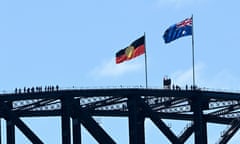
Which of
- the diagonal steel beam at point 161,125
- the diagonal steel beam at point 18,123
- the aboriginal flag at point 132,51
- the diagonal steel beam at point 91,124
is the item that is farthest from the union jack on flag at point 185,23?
the diagonal steel beam at point 18,123

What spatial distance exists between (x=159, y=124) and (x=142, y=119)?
2.69 metres

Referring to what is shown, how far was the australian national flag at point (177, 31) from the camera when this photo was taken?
191250 millimetres

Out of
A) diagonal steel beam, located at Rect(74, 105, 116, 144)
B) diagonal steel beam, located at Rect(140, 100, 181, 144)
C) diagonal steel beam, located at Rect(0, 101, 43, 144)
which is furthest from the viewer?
diagonal steel beam, located at Rect(140, 100, 181, 144)

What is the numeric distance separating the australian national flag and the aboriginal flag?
6.25m

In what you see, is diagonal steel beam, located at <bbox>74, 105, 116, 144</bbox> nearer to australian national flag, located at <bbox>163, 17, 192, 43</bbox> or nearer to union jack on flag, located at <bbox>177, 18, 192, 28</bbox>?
australian national flag, located at <bbox>163, 17, 192, 43</bbox>

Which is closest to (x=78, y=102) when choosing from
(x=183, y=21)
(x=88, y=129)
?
(x=88, y=129)

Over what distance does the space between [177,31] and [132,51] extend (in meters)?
8.57

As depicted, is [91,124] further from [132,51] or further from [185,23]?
[185,23]

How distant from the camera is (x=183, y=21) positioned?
193250 mm

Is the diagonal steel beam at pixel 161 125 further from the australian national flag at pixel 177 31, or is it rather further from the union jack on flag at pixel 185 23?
the union jack on flag at pixel 185 23

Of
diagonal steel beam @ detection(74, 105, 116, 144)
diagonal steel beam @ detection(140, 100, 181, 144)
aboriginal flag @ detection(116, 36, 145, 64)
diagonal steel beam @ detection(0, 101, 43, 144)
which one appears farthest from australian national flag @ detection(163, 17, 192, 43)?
diagonal steel beam @ detection(0, 101, 43, 144)

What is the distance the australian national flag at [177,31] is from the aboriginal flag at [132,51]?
6.25 m

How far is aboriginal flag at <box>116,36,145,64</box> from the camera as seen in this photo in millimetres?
195625

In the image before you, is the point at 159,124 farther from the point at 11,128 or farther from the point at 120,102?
the point at 11,128
